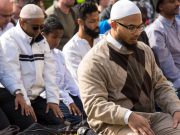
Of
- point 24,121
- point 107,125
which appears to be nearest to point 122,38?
point 107,125

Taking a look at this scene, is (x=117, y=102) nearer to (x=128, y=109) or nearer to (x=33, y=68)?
(x=128, y=109)

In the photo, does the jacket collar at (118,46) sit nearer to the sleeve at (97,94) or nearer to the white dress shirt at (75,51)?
the sleeve at (97,94)

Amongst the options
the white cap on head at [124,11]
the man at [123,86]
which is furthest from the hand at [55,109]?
the white cap on head at [124,11]

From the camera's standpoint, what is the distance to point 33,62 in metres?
6.98

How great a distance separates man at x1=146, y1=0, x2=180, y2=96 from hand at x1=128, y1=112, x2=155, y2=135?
273 centimetres

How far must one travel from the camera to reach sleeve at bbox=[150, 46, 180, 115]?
5875mm

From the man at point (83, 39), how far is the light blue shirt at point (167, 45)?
0.76 metres

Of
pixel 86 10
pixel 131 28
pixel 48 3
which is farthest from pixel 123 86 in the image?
pixel 48 3

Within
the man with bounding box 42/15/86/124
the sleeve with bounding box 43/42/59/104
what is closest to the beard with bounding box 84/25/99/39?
the man with bounding box 42/15/86/124

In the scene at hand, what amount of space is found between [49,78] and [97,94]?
1.69m

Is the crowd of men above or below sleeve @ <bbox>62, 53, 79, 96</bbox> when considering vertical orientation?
above

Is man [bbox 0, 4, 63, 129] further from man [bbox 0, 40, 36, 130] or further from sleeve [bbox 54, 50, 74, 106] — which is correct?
sleeve [bbox 54, 50, 74, 106]

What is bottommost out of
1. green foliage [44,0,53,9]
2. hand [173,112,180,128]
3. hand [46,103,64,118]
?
green foliage [44,0,53,9]

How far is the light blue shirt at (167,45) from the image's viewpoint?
812 centimetres
